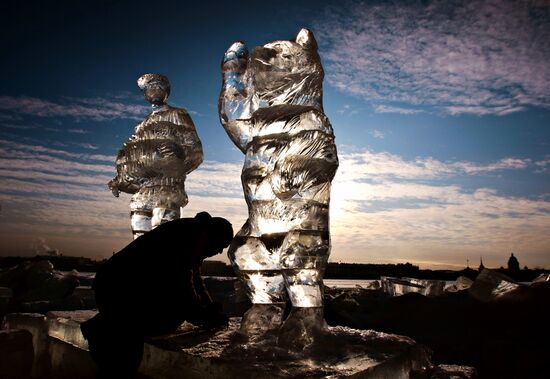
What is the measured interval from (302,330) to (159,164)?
2.72 meters

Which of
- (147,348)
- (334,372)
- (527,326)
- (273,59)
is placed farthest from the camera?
(527,326)

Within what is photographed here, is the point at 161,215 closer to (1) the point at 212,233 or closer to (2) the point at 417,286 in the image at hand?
(1) the point at 212,233

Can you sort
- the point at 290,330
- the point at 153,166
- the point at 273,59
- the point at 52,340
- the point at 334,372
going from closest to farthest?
the point at 334,372
the point at 290,330
the point at 273,59
the point at 52,340
the point at 153,166

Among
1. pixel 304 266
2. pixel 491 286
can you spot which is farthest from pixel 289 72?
pixel 491 286

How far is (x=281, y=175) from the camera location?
291 cm

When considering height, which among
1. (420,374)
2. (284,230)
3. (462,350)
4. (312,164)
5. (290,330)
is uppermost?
(312,164)

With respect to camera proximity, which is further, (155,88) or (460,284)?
(460,284)

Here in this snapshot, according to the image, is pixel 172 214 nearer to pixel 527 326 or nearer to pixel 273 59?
pixel 273 59

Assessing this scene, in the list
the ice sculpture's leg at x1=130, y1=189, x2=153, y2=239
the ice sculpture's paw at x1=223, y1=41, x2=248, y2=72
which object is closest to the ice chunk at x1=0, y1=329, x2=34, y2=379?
the ice sculpture's leg at x1=130, y1=189, x2=153, y2=239

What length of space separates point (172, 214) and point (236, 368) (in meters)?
2.81

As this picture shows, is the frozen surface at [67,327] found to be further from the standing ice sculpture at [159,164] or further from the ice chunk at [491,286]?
the ice chunk at [491,286]

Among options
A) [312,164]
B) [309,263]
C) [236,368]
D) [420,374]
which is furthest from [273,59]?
[420,374]

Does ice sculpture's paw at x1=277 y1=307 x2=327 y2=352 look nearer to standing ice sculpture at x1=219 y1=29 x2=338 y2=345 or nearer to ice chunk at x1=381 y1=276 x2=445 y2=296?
standing ice sculpture at x1=219 y1=29 x2=338 y2=345

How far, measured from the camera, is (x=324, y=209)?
9.89 ft
